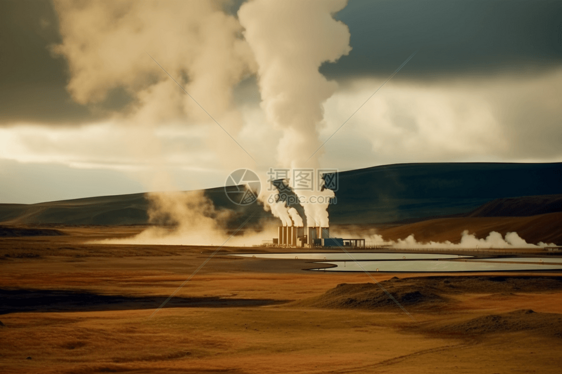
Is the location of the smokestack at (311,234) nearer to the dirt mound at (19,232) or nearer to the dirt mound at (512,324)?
the dirt mound at (19,232)

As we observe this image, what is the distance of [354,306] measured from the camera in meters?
33.7

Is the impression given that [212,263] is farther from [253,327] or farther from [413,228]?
[413,228]

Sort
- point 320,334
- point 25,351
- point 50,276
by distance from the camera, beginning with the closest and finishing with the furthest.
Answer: point 25,351
point 320,334
point 50,276

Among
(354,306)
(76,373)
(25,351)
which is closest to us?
(76,373)

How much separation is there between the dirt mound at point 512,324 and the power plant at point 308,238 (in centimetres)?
8376

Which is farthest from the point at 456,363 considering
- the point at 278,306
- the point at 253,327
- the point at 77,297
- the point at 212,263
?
the point at 212,263

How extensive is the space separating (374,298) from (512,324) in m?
10.0

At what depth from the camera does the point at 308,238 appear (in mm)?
111625

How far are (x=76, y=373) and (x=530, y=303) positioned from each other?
25.2 m

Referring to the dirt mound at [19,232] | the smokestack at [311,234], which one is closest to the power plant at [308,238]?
the smokestack at [311,234]

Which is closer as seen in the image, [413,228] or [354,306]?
[354,306]

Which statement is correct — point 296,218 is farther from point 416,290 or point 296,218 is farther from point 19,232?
point 416,290

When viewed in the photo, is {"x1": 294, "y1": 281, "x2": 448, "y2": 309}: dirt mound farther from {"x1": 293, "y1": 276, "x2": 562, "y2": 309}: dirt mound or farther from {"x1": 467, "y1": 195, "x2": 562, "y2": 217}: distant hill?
{"x1": 467, "y1": 195, "x2": 562, "y2": 217}: distant hill

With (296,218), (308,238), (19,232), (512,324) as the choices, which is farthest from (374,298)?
(19,232)
